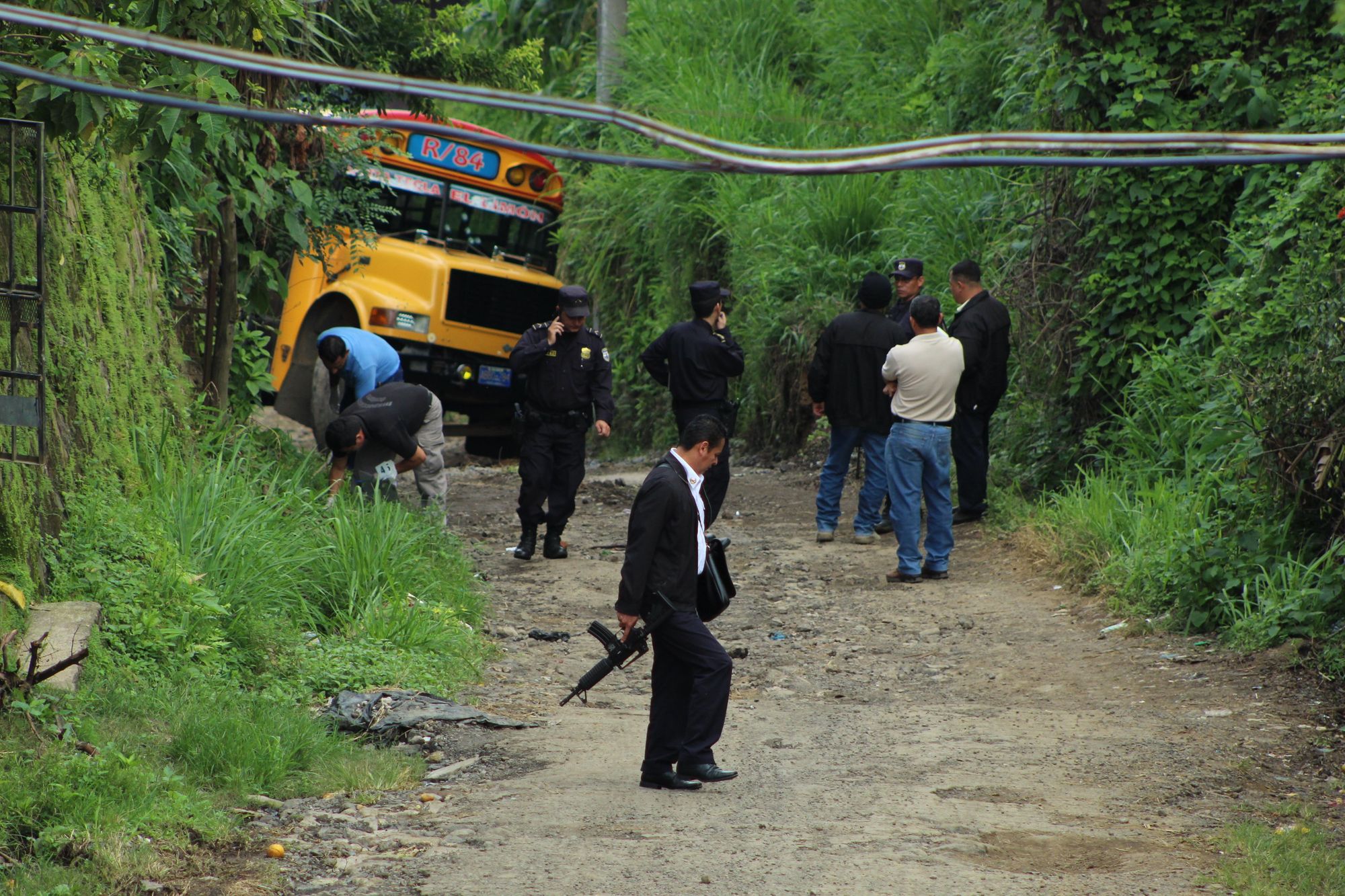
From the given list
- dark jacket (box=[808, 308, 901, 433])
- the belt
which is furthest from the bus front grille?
dark jacket (box=[808, 308, 901, 433])

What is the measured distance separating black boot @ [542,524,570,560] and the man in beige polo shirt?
7.80 feet

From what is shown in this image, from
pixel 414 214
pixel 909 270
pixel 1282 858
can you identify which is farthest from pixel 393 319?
pixel 1282 858

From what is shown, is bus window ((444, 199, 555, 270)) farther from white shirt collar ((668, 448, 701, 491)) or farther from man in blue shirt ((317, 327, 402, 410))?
white shirt collar ((668, 448, 701, 491))

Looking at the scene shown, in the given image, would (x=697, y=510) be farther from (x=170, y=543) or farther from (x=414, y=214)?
(x=414, y=214)

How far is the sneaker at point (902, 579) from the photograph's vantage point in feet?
31.4

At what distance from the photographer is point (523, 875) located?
466 cm

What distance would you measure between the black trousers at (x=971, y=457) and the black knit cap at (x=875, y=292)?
3.16ft

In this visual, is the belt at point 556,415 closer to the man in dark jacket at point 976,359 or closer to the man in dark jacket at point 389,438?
the man in dark jacket at point 389,438

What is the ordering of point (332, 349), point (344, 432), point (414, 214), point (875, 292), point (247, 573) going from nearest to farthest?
point (247, 573)
point (344, 432)
point (332, 349)
point (875, 292)
point (414, 214)

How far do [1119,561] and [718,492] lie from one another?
9.05ft

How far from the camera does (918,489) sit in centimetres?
942

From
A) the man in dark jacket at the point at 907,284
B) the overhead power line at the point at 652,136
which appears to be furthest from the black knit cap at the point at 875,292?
the overhead power line at the point at 652,136

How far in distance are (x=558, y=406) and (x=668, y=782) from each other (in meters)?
4.65

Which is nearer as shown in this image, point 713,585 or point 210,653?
point 713,585
